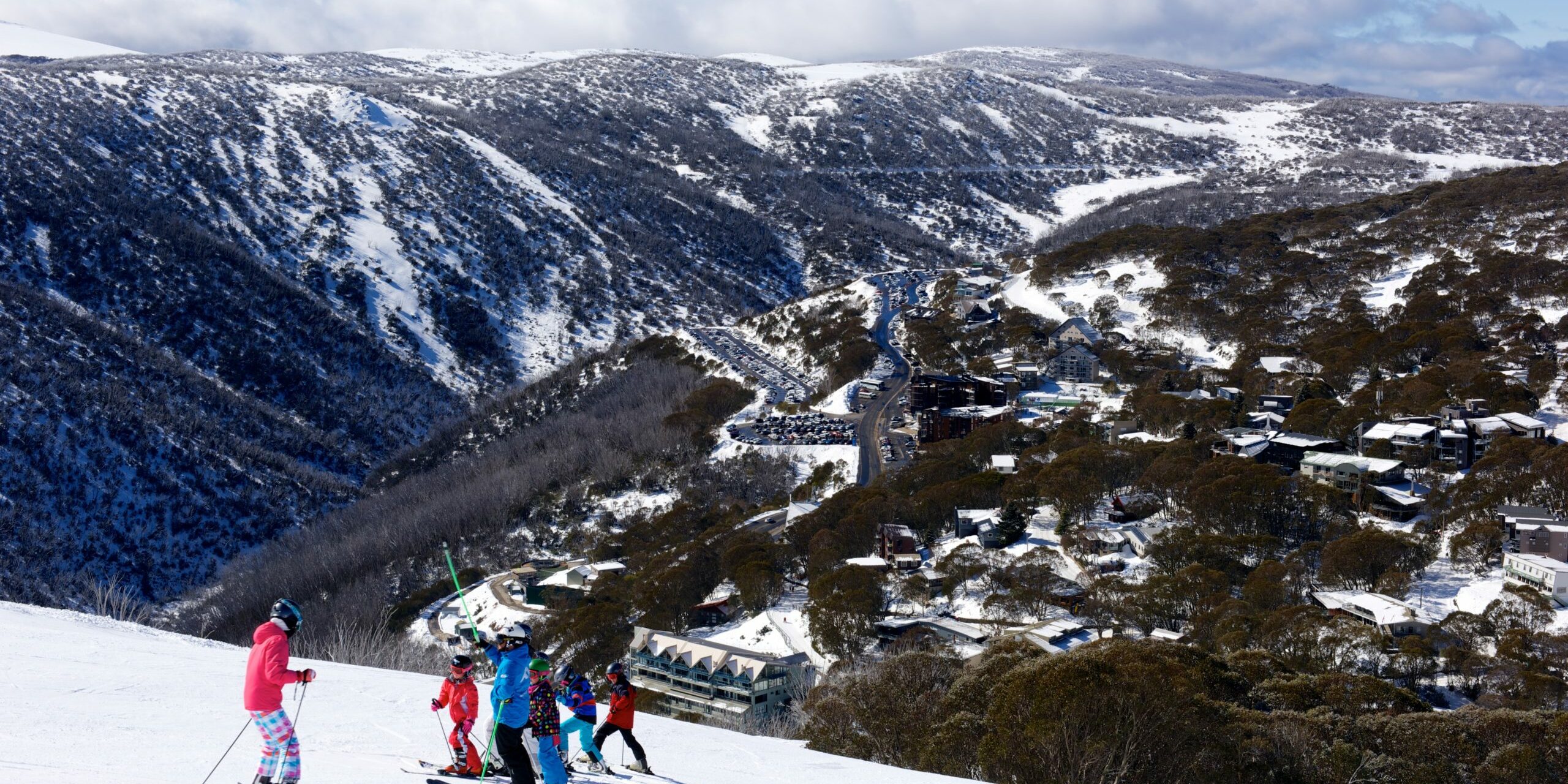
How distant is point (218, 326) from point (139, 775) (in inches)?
2914

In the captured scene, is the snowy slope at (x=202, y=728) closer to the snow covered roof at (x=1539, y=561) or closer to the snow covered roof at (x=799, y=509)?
the snow covered roof at (x=1539, y=561)

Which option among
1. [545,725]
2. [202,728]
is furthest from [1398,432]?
[202,728]

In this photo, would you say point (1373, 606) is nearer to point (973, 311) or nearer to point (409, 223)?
point (973, 311)

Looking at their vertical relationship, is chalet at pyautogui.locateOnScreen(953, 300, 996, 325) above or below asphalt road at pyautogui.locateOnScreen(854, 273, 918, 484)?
above

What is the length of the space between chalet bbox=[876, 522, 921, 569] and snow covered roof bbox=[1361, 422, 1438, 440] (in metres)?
18.2

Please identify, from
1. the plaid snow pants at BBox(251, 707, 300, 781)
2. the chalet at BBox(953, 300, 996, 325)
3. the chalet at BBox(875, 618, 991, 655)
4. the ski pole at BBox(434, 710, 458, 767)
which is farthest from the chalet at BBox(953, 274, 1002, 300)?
the plaid snow pants at BBox(251, 707, 300, 781)

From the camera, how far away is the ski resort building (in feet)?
82.8

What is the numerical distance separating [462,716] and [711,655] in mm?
16853

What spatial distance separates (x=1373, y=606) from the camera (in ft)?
87.9

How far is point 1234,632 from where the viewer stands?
84.0 ft

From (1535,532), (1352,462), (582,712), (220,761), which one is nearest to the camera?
(220,761)

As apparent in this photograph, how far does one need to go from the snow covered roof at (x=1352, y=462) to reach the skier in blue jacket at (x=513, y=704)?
35507mm

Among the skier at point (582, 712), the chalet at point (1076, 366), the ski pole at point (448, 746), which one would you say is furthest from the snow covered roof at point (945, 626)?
the chalet at point (1076, 366)

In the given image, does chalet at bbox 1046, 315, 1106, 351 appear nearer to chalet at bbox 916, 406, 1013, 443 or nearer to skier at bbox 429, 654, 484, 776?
chalet at bbox 916, 406, 1013, 443
